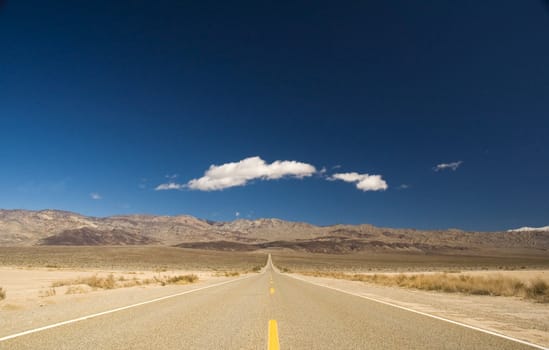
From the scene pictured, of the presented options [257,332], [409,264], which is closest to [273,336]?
[257,332]

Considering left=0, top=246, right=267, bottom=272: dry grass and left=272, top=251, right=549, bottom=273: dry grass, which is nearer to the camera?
left=0, top=246, right=267, bottom=272: dry grass

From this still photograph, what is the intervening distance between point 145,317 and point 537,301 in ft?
46.6

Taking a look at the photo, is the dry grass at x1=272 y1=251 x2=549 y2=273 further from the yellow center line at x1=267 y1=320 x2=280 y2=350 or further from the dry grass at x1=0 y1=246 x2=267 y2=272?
the yellow center line at x1=267 y1=320 x2=280 y2=350

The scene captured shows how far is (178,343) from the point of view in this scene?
18.9 feet

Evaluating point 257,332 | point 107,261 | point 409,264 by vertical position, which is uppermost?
point 257,332

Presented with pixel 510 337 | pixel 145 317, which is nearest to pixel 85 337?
pixel 145 317

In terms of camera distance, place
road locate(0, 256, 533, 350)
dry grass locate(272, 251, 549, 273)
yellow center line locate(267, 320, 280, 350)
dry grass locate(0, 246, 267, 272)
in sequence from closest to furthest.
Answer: yellow center line locate(267, 320, 280, 350) < road locate(0, 256, 533, 350) < dry grass locate(0, 246, 267, 272) < dry grass locate(272, 251, 549, 273)

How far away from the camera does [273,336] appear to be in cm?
634

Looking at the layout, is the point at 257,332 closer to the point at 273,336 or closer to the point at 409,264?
the point at 273,336

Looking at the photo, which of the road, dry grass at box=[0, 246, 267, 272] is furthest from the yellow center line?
dry grass at box=[0, 246, 267, 272]

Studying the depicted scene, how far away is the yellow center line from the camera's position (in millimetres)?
5506

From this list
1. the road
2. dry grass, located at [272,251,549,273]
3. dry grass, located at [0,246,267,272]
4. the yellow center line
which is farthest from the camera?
dry grass, located at [272,251,549,273]

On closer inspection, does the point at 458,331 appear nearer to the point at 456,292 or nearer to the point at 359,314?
the point at 359,314

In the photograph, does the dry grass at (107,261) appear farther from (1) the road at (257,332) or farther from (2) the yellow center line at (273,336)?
(2) the yellow center line at (273,336)
